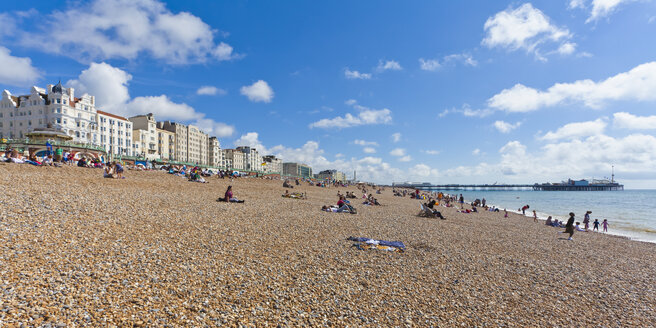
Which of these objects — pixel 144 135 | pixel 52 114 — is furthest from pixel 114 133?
pixel 144 135

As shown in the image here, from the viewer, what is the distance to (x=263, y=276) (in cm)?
675

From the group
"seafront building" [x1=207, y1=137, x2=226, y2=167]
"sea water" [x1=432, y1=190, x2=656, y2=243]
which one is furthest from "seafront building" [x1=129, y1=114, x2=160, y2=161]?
"sea water" [x1=432, y1=190, x2=656, y2=243]

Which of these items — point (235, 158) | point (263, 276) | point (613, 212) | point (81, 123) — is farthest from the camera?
point (235, 158)

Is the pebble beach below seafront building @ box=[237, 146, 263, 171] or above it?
below

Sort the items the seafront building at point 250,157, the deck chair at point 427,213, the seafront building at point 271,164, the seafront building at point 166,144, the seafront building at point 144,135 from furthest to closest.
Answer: the seafront building at point 271,164 < the seafront building at point 250,157 < the seafront building at point 166,144 < the seafront building at point 144,135 < the deck chair at point 427,213

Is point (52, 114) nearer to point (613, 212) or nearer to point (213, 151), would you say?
point (213, 151)

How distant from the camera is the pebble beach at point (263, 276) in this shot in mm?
4809

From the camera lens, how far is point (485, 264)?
31.8 feet

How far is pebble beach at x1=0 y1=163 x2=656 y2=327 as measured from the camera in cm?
481

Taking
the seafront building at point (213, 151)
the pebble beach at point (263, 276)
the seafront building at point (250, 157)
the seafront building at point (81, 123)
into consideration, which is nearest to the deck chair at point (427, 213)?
the pebble beach at point (263, 276)

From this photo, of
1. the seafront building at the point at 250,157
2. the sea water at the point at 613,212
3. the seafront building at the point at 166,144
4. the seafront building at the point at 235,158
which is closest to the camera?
the sea water at the point at 613,212

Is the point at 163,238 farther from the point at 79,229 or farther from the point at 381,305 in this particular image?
the point at 381,305

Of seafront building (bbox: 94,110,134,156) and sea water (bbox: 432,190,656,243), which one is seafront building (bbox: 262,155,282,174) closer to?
seafront building (bbox: 94,110,134,156)

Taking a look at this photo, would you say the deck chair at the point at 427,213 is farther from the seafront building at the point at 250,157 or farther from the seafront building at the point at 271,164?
the seafront building at the point at 271,164
